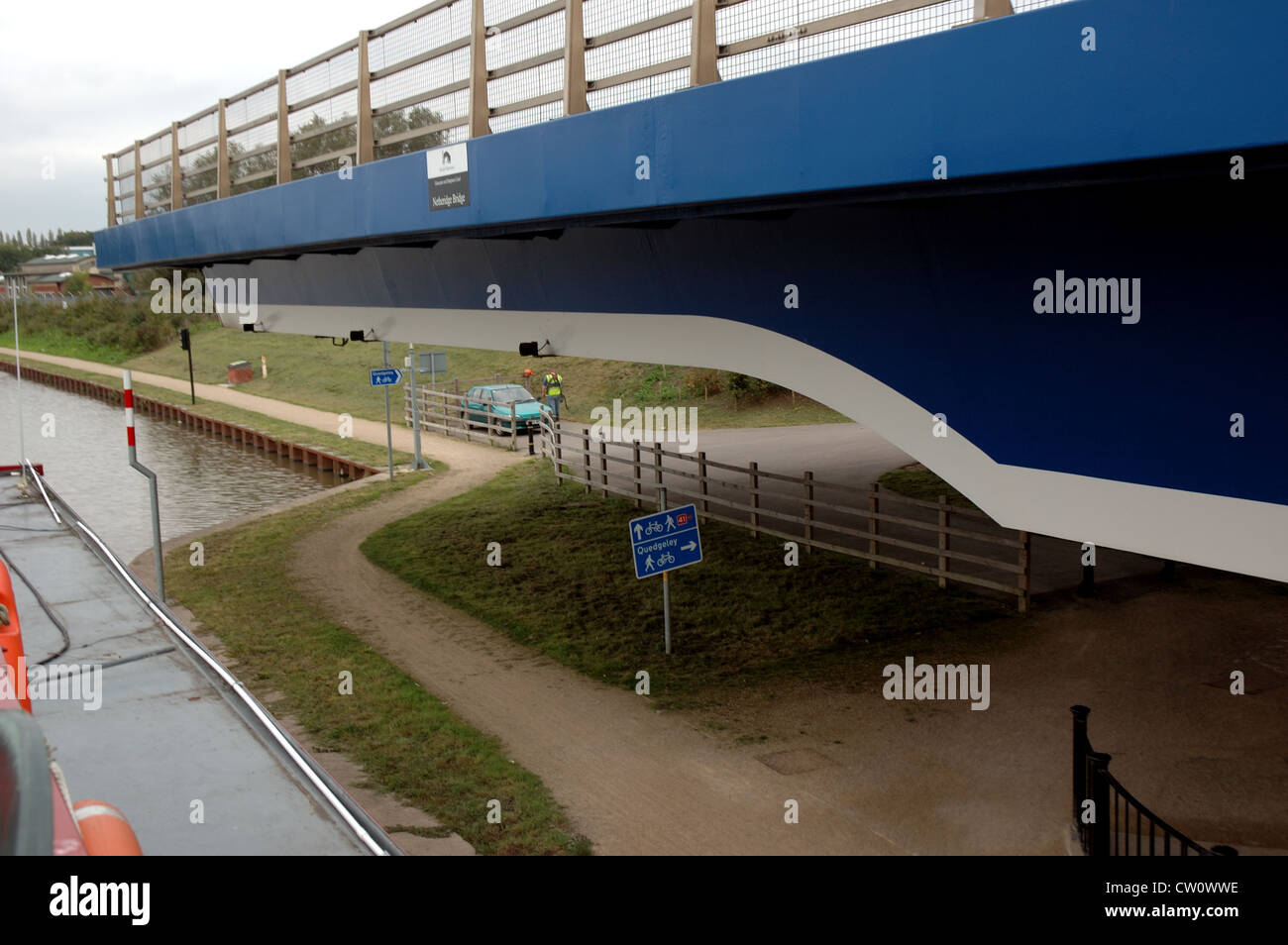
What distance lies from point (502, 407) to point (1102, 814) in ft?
83.7

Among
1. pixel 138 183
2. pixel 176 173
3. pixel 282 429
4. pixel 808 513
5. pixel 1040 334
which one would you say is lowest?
pixel 808 513

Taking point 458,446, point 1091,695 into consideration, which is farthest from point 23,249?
point 1091,695

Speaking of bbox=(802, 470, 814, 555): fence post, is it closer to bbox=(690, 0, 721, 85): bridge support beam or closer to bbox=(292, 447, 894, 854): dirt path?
bbox=(292, 447, 894, 854): dirt path

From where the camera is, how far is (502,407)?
31281 mm

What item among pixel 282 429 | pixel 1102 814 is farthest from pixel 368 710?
pixel 282 429

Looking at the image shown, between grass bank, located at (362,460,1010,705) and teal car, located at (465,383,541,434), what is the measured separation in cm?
1019

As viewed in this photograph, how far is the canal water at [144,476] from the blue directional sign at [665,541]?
12576 mm

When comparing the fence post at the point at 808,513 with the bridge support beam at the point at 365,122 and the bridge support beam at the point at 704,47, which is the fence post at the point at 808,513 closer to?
the bridge support beam at the point at 365,122

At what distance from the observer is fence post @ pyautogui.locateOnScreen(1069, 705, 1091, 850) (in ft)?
24.1

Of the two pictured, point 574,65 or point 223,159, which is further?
point 223,159

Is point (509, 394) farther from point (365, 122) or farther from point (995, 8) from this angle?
point (995, 8)

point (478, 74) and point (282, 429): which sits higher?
point (478, 74)

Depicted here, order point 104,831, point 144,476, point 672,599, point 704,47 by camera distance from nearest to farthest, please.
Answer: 1. point 104,831
2. point 704,47
3. point 672,599
4. point 144,476

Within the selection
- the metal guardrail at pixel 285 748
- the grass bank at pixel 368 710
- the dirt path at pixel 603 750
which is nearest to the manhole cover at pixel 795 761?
the dirt path at pixel 603 750
